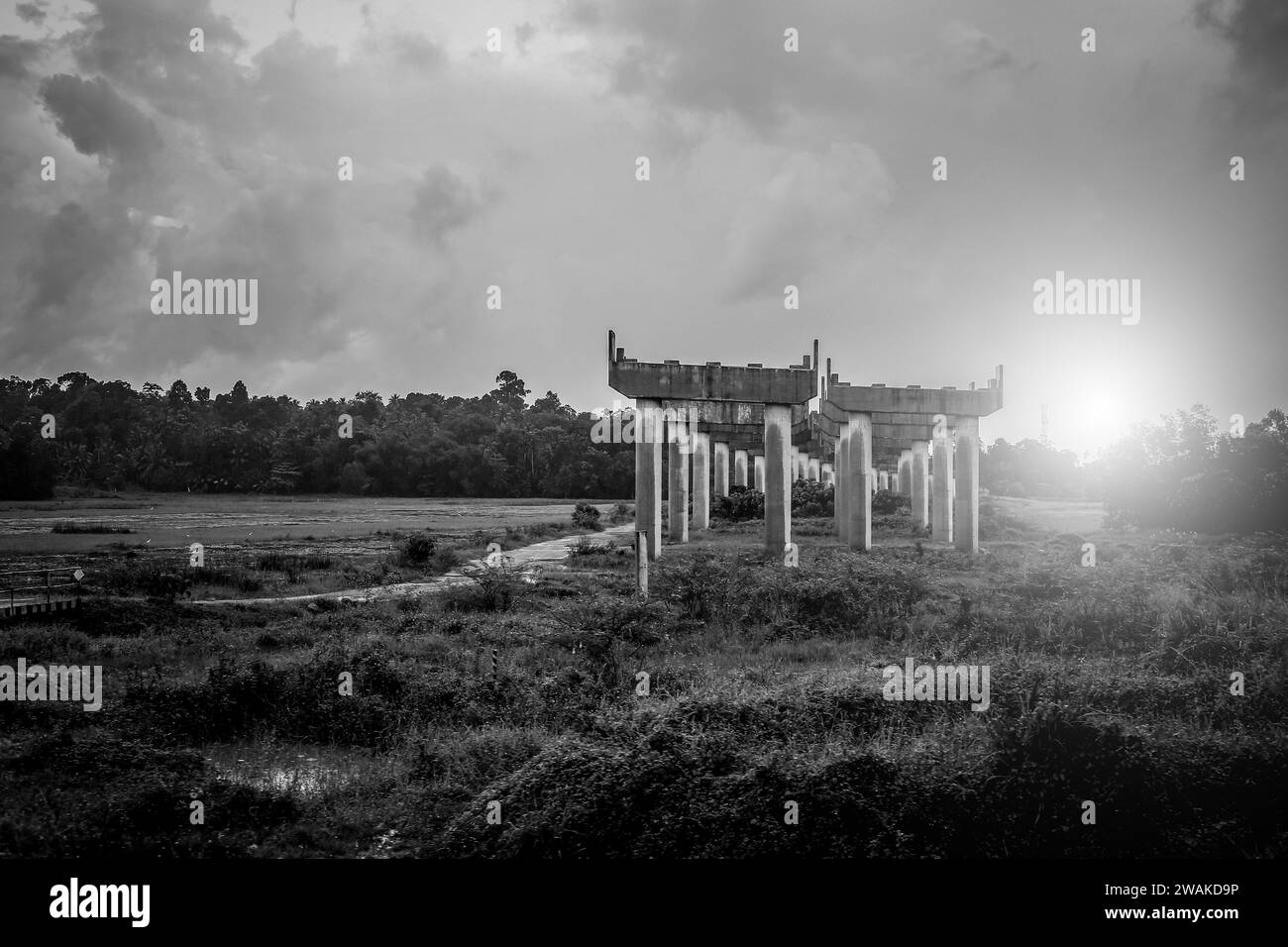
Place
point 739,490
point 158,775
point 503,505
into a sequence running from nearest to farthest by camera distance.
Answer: point 158,775 < point 739,490 < point 503,505

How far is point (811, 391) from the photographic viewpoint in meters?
33.7

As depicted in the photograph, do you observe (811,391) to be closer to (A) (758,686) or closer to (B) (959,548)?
(B) (959,548)

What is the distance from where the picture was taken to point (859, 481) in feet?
122

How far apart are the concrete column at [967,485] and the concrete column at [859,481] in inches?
167

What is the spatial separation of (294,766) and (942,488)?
36.2m

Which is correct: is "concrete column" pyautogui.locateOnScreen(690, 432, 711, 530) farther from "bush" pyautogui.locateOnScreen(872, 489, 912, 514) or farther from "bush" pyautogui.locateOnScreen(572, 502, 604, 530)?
"bush" pyautogui.locateOnScreen(872, 489, 912, 514)

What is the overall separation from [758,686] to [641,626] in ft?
18.3

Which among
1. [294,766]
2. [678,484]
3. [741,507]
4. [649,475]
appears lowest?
[294,766]

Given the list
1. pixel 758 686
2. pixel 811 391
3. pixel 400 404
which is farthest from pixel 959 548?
pixel 400 404

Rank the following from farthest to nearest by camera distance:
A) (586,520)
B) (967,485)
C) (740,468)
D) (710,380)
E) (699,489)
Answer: (740,468) → (586,520) → (699,489) → (967,485) → (710,380)

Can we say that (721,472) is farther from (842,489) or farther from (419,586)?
(419,586)

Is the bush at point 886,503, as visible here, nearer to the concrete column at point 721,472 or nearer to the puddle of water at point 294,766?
the concrete column at point 721,472

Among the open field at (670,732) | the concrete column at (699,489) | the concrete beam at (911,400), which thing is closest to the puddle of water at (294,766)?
the open field at (670,732)

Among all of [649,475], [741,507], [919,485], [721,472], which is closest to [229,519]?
[721,472]
